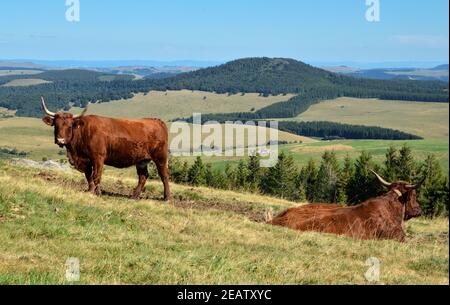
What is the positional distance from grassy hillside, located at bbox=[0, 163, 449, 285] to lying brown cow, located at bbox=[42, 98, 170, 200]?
7.19ft

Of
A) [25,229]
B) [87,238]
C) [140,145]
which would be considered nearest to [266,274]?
[87,238]

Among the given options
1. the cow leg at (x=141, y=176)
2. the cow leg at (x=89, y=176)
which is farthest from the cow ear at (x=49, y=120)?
the cow leg at (x=141, y=176)

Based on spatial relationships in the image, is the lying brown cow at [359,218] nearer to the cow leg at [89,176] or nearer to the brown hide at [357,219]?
the brown hide at [357,219]

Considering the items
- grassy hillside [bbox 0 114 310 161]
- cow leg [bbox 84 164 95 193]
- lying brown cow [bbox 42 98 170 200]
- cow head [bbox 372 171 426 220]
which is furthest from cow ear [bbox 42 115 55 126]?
grassy hillside [bbox 0 114 310 161]

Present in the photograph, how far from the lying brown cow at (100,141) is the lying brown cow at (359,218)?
467 centimetres

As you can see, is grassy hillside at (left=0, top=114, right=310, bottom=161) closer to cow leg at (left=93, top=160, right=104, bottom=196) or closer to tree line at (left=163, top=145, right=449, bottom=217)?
tree line at (left=163, top=145, right=449, bottom=217)

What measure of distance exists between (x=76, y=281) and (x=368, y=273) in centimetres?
406

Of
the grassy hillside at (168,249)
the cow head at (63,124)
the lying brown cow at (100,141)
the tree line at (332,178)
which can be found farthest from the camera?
the tree line at (332,178)

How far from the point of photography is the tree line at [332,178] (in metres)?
63.1

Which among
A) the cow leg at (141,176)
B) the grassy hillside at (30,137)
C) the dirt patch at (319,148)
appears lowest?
the dirt patch at (319,148)

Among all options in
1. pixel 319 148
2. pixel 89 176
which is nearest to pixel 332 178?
pixel 89 176

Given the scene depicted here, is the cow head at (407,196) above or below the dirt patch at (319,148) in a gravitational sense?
above

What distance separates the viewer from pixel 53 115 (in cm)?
1446
